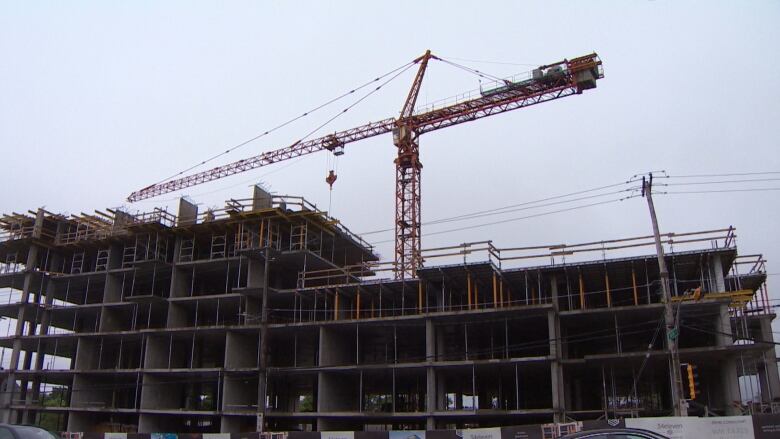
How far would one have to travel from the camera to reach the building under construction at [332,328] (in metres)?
38.3

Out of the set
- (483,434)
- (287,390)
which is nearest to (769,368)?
(483,434)

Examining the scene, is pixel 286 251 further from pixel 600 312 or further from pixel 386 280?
pixel 600 312

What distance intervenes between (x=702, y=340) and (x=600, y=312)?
905 cm

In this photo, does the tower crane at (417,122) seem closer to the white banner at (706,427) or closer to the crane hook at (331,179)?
the crane hook at (331,179)

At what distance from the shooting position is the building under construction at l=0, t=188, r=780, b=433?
38.3 m

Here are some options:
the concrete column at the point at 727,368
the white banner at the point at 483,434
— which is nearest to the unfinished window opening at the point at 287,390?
the white banner at the point at 483,434

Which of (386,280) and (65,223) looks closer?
(386,280)

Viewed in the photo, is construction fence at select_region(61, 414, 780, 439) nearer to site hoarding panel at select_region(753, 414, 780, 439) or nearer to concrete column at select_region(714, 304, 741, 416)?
site hoarding panel at select_region(753, 414, 780, 439)

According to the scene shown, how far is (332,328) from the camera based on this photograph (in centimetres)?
4503

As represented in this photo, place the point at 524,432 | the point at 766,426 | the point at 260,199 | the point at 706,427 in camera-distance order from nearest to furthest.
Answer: the point at 766,426
the point at 706,427
the point at 524,432
the point at 260,199

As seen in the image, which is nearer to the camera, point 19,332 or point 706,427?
point 706,427

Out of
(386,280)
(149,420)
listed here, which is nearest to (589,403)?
(386,280)

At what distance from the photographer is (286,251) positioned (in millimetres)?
48625

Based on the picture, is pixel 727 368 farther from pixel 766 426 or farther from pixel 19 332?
pixel 19 332
